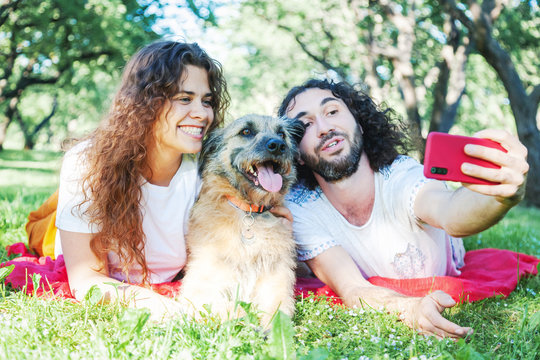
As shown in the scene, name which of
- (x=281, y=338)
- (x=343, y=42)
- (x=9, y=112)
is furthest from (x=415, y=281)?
(x=9, y=112)

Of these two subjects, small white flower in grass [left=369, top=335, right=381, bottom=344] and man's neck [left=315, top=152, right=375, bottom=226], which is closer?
small white flower in grass [left=369, top=335, right=381, bottom=344]

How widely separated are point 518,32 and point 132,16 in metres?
10.9

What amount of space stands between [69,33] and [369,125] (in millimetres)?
14159

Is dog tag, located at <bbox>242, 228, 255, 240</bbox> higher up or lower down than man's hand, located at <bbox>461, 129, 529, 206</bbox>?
lower down

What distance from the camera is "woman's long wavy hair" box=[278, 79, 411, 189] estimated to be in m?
3.84

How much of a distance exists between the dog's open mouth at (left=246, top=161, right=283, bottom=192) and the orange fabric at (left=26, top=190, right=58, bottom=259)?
1.94 metres

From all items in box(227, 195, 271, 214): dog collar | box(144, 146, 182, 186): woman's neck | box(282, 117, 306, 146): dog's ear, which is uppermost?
box(282, 117, 306, 146): dog's ear

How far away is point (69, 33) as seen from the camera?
1494 cm

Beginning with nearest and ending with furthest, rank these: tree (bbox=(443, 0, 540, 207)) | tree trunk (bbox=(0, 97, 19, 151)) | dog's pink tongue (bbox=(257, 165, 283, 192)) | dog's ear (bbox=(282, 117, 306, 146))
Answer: dog's pink tongue (bbox=(257, 165, 283, 192))
dog's ear (bbox=(282, 117, 306, 146))
tree (bbox=(443, 0, 540, 207))
tree trunk (bbox=(0, 97, 19, 151))

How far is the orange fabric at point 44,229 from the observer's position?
389 centimetres

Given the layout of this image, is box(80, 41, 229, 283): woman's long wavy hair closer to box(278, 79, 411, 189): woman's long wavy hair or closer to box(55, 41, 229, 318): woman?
box(55, 41, 229, 318): woman

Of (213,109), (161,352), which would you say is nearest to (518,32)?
(213,109)

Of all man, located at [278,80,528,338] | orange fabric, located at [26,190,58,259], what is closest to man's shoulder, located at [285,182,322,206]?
man, located at [278,80,528,338]

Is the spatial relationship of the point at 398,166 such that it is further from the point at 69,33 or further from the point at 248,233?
the point at 69,33
